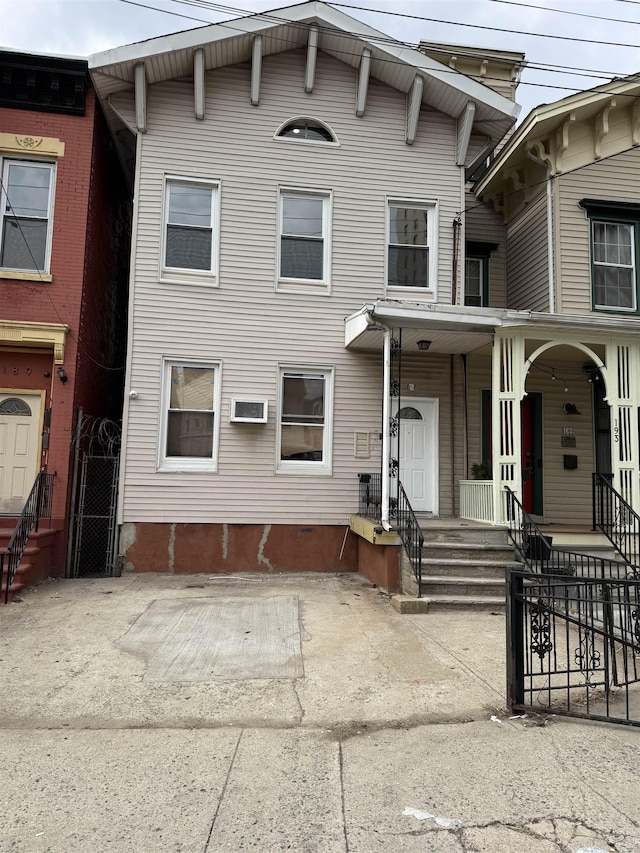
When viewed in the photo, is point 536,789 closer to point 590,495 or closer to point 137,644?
point 137,644

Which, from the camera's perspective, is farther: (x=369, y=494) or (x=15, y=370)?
(x=369, y=494)

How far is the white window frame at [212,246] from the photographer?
9852 mm

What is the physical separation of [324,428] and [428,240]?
13.3 feet

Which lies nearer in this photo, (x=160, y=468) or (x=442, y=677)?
(x=442, y=677)

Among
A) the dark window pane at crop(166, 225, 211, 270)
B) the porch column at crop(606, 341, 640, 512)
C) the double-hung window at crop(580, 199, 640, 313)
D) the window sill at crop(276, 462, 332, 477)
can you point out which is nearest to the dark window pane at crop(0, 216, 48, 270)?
the dark window pane at crop(166, 225, 211, 270)

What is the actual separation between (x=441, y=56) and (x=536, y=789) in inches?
589

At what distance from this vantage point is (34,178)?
9633 millimetres

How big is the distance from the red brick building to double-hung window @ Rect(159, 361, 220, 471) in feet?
4.86

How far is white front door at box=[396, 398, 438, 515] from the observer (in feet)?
33.8

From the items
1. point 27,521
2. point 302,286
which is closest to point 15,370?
point 27,521

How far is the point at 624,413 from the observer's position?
9297mm

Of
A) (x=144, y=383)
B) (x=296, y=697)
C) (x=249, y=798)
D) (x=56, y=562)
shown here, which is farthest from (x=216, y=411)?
(x=249, y=798)

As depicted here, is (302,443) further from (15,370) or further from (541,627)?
(541,627)

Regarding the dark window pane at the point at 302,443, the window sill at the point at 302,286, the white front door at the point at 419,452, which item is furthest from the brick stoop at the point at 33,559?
the white front door at the point at 419,452
